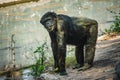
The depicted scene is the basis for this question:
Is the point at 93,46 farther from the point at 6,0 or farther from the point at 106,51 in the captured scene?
the point at 6,0

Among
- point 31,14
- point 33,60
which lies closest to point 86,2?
point 31,14

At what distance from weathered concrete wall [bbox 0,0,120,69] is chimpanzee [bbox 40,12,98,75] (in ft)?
12.1

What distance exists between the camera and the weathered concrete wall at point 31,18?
15258 mm

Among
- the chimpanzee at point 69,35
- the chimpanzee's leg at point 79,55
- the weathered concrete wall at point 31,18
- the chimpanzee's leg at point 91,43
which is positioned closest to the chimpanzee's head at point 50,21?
the chimpanzee at point 69,35

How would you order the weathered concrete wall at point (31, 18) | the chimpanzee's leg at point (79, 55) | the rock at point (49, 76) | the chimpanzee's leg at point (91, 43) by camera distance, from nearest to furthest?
the rock at point (49, 76)
the chimpanzee's leg at point (91, 43)
the chimpanzee's leg at point (79, 55)
the weathered concrete wall at point (31, 18)

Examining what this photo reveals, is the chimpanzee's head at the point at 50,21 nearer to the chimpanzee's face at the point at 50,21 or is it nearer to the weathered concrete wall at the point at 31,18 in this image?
the chimpanzee's face at the point at 50,21

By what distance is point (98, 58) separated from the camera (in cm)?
1043

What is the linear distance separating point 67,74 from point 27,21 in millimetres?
12302

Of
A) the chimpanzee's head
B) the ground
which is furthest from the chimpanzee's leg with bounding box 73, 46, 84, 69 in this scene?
the chimpanzee's head

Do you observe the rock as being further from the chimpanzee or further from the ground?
the chimpanzee

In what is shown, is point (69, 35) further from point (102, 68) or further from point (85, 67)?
point (102, 68)

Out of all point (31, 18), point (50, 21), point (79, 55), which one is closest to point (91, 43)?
point (79, 55)

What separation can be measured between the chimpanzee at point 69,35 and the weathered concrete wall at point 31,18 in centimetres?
368

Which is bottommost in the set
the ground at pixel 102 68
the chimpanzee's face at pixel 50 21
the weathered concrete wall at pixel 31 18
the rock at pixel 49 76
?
the weathered concrete wall at pixel 31 18
